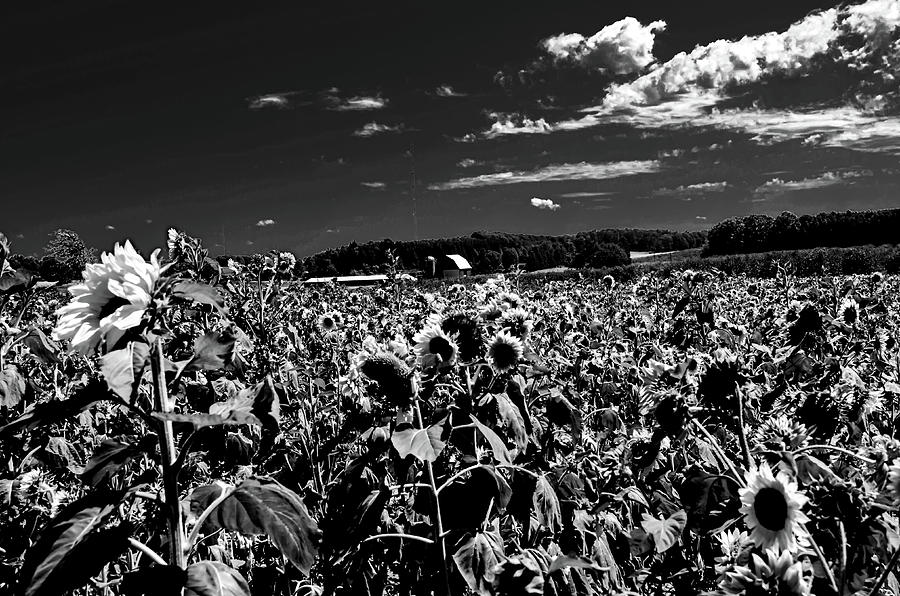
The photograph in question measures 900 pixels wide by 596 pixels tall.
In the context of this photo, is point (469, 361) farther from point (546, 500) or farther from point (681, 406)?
point (681, 406)

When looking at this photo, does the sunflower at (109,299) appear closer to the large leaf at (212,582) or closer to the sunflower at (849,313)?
the large leaf at (212,582)

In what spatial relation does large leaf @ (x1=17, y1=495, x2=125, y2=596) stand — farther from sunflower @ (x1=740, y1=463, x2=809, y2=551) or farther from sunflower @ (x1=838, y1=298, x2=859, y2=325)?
sunflower @ (x1=838, y1=298, x2=859, y2=325)

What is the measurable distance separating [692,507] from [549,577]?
552 millimetres

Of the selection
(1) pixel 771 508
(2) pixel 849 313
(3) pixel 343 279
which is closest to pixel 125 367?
(1) pixel 771 508

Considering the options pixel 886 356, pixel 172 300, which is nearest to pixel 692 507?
pixel 172 300

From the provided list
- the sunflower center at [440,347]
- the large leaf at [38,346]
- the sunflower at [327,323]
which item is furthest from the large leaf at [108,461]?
the sunflower at [327,323]

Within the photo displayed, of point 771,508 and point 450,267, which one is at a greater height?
point 771,508

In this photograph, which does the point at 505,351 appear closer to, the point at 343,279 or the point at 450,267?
Result: the point at 343,279

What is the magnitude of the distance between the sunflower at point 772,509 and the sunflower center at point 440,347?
1.40 meters

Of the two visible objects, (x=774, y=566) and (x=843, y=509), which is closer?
(x=774, y=566)

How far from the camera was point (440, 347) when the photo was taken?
2887 millimetres

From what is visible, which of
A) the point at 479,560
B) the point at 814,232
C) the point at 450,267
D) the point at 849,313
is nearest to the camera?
the point at 479,560

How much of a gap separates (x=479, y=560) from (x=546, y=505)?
39 cm

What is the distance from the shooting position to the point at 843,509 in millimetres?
1928
